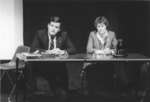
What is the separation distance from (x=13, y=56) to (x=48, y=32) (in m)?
0.89

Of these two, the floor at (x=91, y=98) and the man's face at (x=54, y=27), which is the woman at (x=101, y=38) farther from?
the floor at (x=91, y=98)

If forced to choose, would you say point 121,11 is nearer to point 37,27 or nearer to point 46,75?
point 37,27

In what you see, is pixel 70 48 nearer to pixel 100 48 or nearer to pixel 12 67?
pixel 100 48

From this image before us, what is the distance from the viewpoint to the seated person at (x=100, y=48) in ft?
18.7

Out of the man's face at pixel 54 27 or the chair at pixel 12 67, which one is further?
the chair at pixel 12 67

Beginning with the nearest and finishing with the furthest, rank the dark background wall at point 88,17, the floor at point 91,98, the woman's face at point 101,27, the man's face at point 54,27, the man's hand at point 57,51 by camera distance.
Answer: the man's hand at point 57,51 < the man's face at point 54,27 < the woman's face at point 101,27 < the floor at point 91,98 < the dark background wall at point 88,17

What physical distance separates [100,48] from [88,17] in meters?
1.25

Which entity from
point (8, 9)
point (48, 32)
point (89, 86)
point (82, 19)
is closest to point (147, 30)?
point (82, 19)

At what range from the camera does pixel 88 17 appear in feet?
22.5

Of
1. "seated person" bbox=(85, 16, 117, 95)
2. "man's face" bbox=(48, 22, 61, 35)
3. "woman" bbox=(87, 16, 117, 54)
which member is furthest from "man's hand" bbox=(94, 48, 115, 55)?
"man's face" bbox=(48, 22, 61, 35)

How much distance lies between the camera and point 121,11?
6902 mm

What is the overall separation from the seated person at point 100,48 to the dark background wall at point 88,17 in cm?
86

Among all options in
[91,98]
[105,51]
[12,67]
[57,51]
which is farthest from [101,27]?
[12,67]

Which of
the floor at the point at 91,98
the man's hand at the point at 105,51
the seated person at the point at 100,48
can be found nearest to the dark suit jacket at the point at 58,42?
the seated person at the point at 100,48
